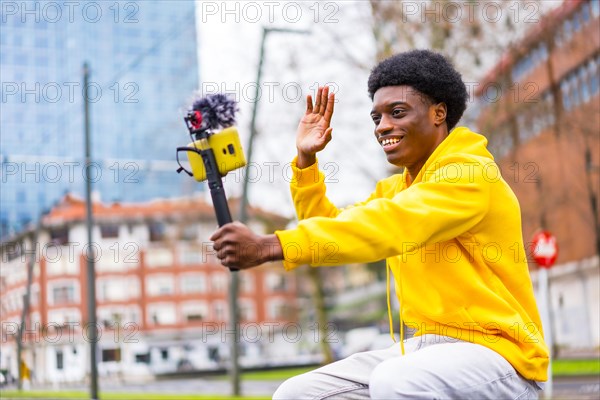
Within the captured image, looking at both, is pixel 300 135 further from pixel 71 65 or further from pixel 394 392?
pixel 71 65

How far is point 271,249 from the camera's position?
2.23m

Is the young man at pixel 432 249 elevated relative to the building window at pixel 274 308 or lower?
elevated

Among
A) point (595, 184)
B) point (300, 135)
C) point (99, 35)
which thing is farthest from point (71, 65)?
point (300, 135)

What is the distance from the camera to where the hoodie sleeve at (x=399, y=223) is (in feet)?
7.57

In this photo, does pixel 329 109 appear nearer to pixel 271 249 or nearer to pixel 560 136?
pixel 271 249

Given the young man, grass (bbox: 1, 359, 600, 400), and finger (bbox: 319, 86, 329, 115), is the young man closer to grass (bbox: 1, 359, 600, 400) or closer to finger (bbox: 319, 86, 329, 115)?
finger (bbox: 319, 86, 329, 115)

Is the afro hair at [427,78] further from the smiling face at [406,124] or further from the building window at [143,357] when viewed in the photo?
the building window at [143,357]

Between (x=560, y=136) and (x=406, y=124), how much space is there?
20.6 meters

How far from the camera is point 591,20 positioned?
23047mm

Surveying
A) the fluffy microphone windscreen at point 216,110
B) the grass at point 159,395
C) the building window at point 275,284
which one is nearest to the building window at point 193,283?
the building window at point 275,284

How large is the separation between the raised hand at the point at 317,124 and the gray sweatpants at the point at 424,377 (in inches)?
30.0

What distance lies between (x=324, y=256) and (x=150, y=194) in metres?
30.9

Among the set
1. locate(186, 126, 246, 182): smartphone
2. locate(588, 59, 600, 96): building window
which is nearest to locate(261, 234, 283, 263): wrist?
locate(186, 126, 246, 182): smartphone

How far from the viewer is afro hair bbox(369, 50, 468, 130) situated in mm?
2885
